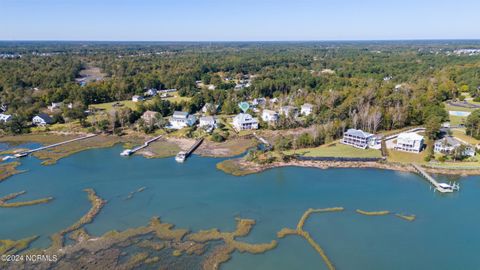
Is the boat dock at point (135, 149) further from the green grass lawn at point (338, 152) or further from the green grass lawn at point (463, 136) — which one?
the green grass lawn at point (463, 136)

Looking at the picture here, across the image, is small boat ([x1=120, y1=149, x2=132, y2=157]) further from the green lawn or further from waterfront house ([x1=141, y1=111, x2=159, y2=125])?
the green lawn

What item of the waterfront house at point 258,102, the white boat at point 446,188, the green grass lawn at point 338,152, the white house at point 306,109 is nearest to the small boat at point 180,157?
the green grass lawn at point 338,152

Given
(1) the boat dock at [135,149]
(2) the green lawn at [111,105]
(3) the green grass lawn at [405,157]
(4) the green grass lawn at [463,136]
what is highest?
(2) the green lawn at [111,105]

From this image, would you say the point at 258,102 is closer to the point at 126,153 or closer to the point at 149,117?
the point at 149,117

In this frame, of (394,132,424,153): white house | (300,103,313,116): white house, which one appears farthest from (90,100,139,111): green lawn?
(394,132,424,153): white house

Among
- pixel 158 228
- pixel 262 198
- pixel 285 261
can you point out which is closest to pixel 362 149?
pixel 262 198

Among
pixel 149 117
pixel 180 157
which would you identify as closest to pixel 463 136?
pixel 180 157

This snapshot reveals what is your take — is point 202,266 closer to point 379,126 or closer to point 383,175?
point 383,175
